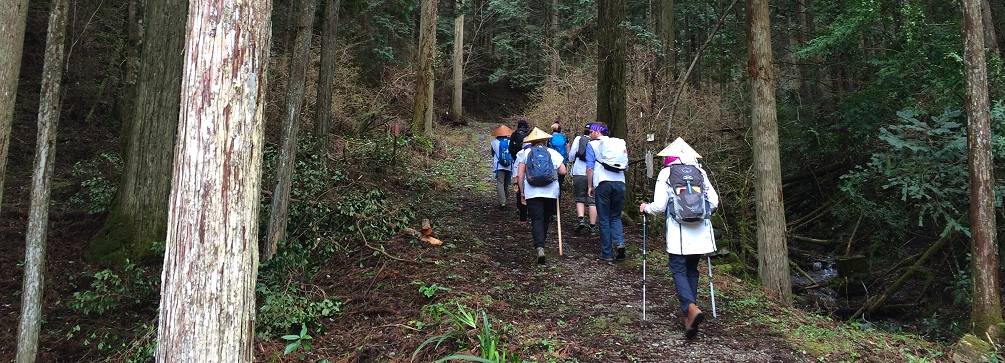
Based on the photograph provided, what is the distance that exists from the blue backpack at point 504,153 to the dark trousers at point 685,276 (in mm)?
5570

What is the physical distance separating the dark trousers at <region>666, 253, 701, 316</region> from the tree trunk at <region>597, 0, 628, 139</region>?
188 inches

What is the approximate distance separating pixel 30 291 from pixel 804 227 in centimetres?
1429

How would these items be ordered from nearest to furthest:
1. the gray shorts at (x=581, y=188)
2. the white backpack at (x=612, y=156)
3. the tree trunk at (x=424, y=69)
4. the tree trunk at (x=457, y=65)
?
the white backpack at (x=612, y=156) → the gray shorts at (x=581, y=188) → the tree trunk at (x=424, y=69) → the tree trunk at (x=457, y=65)

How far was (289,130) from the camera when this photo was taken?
268 inches

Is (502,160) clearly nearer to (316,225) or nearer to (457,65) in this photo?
(316,225)

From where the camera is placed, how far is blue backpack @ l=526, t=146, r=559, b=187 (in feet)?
24.7

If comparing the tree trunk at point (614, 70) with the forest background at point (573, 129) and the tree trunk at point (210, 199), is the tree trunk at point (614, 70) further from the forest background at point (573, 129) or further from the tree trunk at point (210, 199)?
the tree trunk at point (210, 199)

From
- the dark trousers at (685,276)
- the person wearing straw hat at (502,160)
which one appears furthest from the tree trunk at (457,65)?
the dark trousers at (685,276)

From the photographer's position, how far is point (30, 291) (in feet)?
18.6

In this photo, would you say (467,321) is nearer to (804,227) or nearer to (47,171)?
(47,171)

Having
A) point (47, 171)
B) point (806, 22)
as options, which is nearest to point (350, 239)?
point (47, 171)

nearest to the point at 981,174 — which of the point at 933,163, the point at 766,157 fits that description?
the point at 933,163

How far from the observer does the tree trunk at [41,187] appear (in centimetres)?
564

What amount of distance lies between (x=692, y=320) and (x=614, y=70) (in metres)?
5.98
